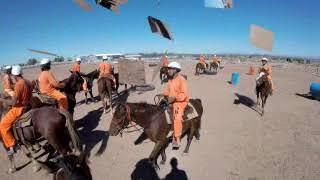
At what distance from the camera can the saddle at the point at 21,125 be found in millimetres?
7117

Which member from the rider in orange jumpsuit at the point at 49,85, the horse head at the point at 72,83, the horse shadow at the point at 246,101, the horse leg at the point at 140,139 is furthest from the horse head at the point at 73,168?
the horse shadow at the point at 246,101

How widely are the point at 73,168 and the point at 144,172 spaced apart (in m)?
4.23

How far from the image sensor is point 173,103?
7.52 meters

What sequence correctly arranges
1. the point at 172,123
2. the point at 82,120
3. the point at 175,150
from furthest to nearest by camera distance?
1. the point at 82,120
2. the point at 175,150
3. the point at 172,123

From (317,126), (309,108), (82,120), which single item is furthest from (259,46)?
(309,108)

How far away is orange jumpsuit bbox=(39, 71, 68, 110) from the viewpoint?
8336mm

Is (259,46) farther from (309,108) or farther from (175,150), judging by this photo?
(309,108)

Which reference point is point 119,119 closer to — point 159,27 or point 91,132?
point 159,27

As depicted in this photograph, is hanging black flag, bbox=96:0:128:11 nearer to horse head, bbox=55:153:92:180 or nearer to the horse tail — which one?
horse head, bbox=55:153:92:180

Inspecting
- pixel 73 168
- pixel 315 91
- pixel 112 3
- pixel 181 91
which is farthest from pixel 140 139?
pixel 315 91

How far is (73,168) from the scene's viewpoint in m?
3.31

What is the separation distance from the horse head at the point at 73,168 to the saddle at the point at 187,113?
4.03 m

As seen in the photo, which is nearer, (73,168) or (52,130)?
(73,168)

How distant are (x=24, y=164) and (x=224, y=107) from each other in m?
9.79
